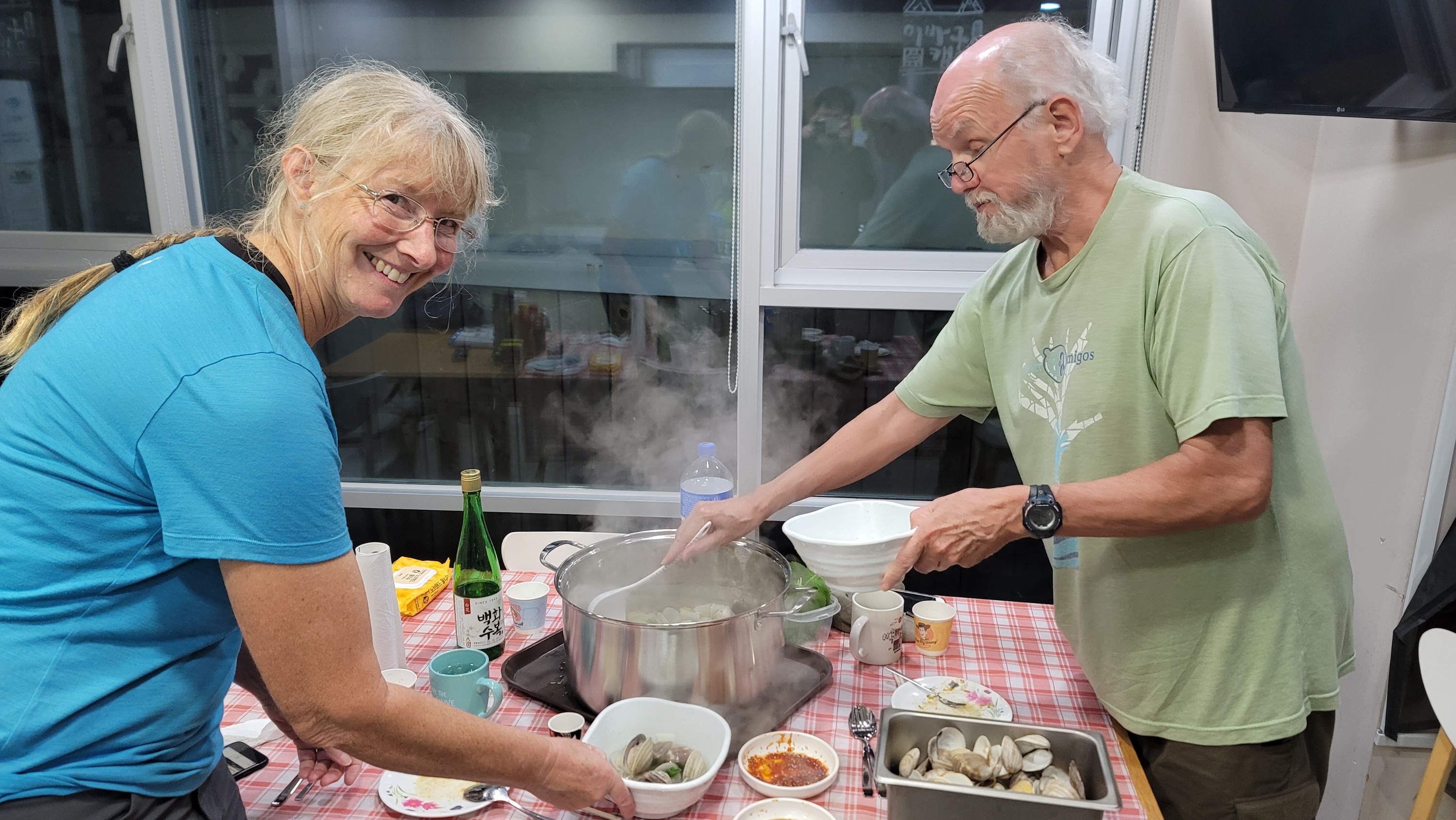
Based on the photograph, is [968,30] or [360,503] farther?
[360,503]

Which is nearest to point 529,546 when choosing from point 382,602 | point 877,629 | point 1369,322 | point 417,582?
point 417,582

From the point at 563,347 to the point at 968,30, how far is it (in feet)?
5.48

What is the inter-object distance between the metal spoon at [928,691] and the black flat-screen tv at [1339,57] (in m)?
1.27

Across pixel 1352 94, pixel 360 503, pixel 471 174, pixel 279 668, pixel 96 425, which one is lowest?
pixel 360 503

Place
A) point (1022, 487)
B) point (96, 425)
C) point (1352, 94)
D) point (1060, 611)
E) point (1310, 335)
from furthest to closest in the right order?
point (1310, 335)
point (1352, 94)
point (1060, 611)
point (1022, 487)
point (96, 425)

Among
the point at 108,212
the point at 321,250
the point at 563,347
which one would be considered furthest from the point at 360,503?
the point at 321,250

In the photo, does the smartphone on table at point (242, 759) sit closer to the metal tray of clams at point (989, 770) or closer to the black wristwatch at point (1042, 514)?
the metal tray of clams at point (989, 770)

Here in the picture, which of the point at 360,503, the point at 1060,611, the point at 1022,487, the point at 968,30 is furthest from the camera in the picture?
the point at 360,503

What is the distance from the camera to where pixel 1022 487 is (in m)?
1.34

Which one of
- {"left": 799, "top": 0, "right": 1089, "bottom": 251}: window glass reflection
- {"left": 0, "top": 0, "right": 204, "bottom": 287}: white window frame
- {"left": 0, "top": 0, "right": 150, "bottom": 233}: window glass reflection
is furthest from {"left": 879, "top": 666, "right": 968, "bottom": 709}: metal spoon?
{"left": 0, "top": 0, "right": 150, "bottom": 233}: window glass reflection

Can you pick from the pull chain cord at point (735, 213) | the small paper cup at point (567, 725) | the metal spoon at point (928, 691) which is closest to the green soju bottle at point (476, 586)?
the small paper cup at point (567, 725)

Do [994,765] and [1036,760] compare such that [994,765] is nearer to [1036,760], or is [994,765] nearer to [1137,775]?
[1036,760]

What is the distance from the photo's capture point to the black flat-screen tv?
1.53m

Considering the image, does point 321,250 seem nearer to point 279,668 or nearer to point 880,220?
point 279,668
